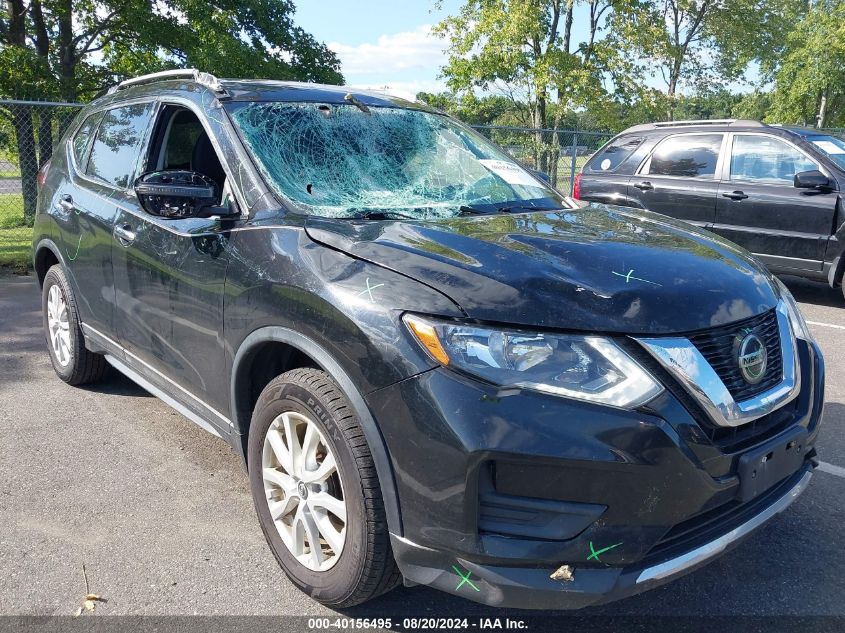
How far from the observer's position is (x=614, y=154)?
29.0ft

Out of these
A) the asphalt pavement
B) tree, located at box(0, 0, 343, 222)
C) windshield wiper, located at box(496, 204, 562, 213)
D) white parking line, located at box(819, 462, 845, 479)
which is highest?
tree, located at box(0, 0, 343, 222)

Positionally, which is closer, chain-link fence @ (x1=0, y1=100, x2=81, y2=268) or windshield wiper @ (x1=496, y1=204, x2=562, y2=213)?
windshield wiper @ (x1=496, y1=204, x2=562, y2=213)

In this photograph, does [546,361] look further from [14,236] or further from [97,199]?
[14,236]

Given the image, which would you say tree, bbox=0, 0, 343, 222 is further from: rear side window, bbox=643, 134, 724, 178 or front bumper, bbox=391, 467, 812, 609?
front bumper, bbox=391, 467, 812, 609

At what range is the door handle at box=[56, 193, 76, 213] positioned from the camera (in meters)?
4.20

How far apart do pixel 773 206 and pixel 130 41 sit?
16.5 metres

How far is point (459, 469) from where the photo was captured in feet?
6.37

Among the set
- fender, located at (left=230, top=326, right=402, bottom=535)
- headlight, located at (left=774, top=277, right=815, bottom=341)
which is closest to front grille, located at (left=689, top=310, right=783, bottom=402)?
headlight, located at (left=774, top=277, right=815, bottom=341)

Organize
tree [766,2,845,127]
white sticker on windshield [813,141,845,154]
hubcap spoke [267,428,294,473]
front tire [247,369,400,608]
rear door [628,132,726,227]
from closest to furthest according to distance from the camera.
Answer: front tire [247,369,400,608] < hubcap spoke [267,428,294,473] < white sticker on windshield [813,141,845,154] < rear door [628,132,726,227] < tree [766,2,845,127]

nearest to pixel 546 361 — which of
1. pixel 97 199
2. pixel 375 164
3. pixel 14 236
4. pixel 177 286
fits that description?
pixel 375 164

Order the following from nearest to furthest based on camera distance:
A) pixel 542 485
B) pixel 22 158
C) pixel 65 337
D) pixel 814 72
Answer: pixel 542 485, pixel 65 337, pixel 22 158, pixel 814 72

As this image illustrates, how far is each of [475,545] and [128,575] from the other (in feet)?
4.82

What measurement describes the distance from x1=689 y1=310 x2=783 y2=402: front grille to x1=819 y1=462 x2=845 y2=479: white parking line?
1540 millimetres

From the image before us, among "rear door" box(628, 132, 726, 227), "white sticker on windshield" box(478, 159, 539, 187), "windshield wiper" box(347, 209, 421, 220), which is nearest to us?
"windshield wiper" box(347, 209, 421, 220)
